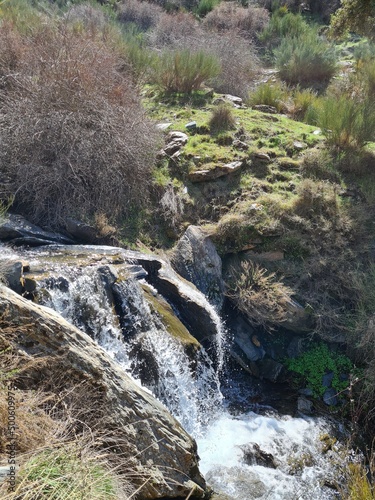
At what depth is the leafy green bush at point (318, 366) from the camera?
5.75 metres

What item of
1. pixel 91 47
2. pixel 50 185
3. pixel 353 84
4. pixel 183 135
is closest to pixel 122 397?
pixel 50 185

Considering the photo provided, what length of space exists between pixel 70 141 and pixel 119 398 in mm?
4128

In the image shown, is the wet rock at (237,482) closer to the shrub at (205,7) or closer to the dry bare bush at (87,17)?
the dry bare bush at (87,17)

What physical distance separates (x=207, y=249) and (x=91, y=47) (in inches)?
146

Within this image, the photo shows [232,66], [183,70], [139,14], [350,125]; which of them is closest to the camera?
[350,125]

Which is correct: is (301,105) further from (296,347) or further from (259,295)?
(296,347)

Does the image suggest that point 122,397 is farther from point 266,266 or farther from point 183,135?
point 183,135

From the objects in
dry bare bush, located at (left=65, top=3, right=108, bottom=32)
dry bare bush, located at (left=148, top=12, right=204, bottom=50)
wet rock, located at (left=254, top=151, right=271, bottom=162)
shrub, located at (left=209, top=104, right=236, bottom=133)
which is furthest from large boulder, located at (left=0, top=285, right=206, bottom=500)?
dry bare bush, located at (left=148, top=12, right=204, bottom=50)

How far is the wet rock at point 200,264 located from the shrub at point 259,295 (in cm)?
18

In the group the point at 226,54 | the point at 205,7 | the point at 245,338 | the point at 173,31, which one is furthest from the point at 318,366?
the point at 205,7

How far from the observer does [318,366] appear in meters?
5.91

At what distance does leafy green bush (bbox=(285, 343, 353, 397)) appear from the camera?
5.75 m

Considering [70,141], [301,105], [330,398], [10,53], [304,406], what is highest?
[301,105]

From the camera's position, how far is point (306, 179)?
7.08 meters
